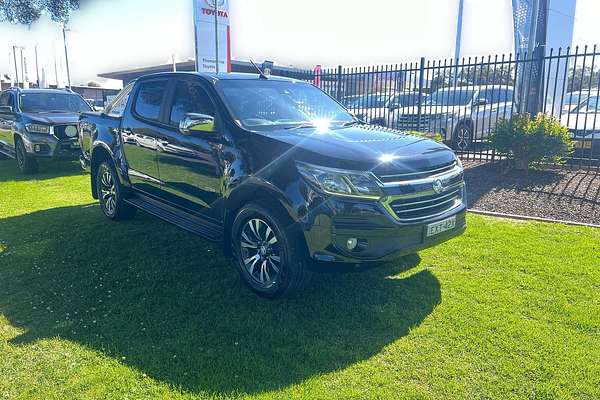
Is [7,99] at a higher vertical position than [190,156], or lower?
higher

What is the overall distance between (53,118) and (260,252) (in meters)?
8.35

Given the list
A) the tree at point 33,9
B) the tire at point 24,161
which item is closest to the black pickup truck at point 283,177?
the tire at point 24,161

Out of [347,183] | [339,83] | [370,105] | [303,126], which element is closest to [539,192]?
[303,126]

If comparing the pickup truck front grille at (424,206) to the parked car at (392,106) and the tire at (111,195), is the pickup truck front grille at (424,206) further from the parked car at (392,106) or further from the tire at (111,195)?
the parked car at (392,106)

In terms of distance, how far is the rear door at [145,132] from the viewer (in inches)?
203

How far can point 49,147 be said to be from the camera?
9.91 metres

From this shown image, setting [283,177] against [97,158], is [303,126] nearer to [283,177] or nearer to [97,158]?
[283,177]

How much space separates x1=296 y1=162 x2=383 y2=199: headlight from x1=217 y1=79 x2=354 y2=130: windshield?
100 cm

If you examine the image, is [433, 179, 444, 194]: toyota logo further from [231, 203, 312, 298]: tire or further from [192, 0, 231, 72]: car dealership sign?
[192, 0, 231, 72]: car dealership sign

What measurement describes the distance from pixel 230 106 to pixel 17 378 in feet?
8.87

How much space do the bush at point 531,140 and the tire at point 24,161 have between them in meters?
9.57

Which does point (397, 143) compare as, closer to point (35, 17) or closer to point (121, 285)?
point (121, 285)

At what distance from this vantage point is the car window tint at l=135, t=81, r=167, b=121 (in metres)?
5.21

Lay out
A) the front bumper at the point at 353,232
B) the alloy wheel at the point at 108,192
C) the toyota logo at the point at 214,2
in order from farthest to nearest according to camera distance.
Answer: the toyota logo at the point at 214,2
the alloy wheel at the point at 108,192
the front bumper at the point at 353,232
